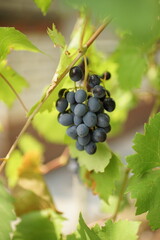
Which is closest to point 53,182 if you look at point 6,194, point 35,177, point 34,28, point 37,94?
point 37,94

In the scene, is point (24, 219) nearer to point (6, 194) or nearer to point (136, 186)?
point (6, 194)

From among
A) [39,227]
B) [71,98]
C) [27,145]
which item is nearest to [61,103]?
[71,98]

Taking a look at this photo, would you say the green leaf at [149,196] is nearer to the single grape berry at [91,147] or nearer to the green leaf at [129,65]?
the single grape berry at [91,147]

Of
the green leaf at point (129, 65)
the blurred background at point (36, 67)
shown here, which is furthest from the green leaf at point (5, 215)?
the blurred background at point (36, 67)

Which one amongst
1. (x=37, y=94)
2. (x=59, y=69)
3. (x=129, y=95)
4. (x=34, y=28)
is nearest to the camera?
(x=59, y=69)

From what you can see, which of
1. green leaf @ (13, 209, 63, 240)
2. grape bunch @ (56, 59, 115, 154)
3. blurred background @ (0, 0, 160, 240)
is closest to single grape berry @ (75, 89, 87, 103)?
grape bunch @ (56, 59, 115, 154)

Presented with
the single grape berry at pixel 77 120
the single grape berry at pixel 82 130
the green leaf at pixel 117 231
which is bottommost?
the green leaf at pixel 117 231

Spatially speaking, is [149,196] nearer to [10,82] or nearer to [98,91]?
[98,91]
